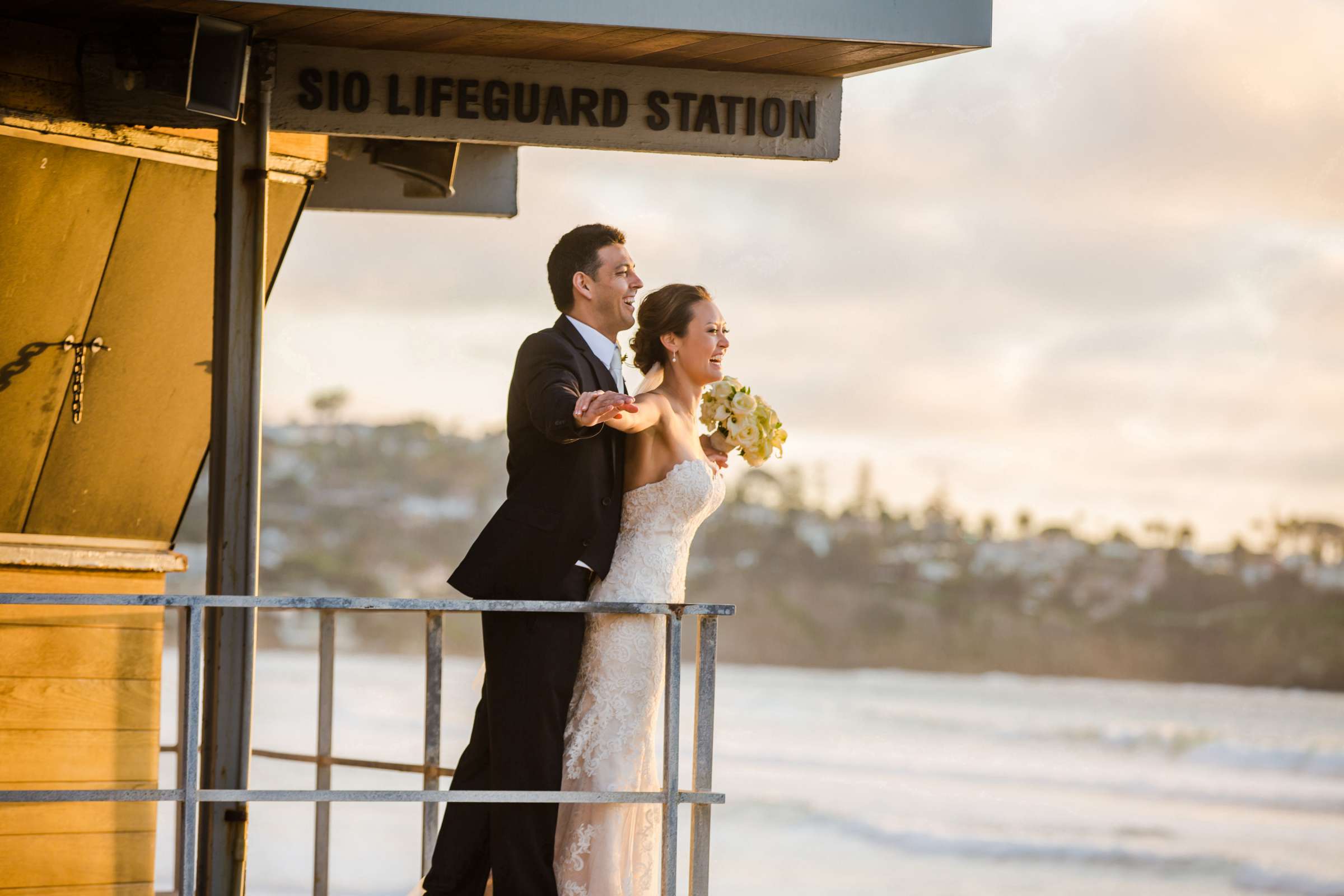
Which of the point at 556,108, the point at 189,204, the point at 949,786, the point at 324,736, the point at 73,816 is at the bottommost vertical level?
the point at 949,786

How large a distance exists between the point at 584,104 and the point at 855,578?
47990 millimetres

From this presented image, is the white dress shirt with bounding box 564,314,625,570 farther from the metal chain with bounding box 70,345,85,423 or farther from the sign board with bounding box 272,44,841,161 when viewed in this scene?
the metal chain with bounding box 70,345,85,423

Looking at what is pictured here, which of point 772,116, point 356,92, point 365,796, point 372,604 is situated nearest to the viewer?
point 372,604

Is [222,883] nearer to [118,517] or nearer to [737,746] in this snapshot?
[118,517]

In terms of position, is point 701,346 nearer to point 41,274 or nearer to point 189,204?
point 189,204

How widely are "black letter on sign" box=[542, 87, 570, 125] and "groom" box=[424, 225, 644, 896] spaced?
851 millimetres

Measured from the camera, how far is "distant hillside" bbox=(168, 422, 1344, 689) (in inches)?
1911

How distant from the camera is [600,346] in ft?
16.7

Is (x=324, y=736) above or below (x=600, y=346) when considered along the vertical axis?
below

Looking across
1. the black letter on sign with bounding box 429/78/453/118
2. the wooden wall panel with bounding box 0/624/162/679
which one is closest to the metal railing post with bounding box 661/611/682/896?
the black letter on sign with bounding box 429/78/453/118

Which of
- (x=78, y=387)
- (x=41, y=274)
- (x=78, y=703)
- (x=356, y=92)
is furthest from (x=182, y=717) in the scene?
(x=356, y=92)

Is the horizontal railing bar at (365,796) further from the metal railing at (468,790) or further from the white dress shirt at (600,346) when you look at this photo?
the white dress shirt at (600,346)

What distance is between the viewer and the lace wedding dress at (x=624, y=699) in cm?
502

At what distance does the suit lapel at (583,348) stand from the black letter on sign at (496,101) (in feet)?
3.20
